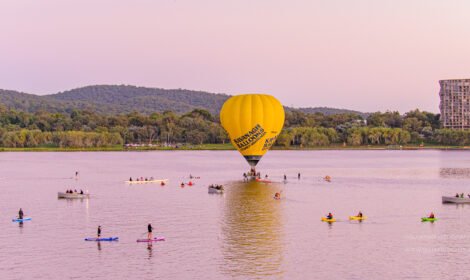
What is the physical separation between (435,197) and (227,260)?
52.0m

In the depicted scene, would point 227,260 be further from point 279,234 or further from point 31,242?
point 31,242

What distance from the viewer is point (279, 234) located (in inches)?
2689

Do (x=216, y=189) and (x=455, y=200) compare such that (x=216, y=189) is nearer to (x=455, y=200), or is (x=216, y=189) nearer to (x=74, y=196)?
(x=74, y=196)

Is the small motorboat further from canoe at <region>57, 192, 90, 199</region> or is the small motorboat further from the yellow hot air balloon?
the yellow hot air balloon

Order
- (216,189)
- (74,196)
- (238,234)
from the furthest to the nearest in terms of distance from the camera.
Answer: (216,189)
(74,196)
(238,234)

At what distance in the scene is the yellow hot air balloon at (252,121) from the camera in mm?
121375

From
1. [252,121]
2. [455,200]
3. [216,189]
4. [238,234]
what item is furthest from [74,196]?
[455,200]

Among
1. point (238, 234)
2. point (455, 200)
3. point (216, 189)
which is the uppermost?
point (216, 189)

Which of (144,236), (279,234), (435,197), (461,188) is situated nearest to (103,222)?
(144,236)

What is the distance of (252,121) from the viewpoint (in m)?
121

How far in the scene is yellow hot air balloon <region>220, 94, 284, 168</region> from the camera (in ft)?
398

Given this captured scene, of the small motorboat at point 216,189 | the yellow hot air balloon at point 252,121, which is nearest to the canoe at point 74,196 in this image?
the small motorboat at point 216,189

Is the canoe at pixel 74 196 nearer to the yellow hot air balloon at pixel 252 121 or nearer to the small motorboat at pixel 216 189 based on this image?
the small motorboat at pixel 216 189

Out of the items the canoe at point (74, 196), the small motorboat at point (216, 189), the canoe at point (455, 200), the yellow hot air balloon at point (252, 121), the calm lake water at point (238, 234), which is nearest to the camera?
the calm lake water at point (238, 234)
